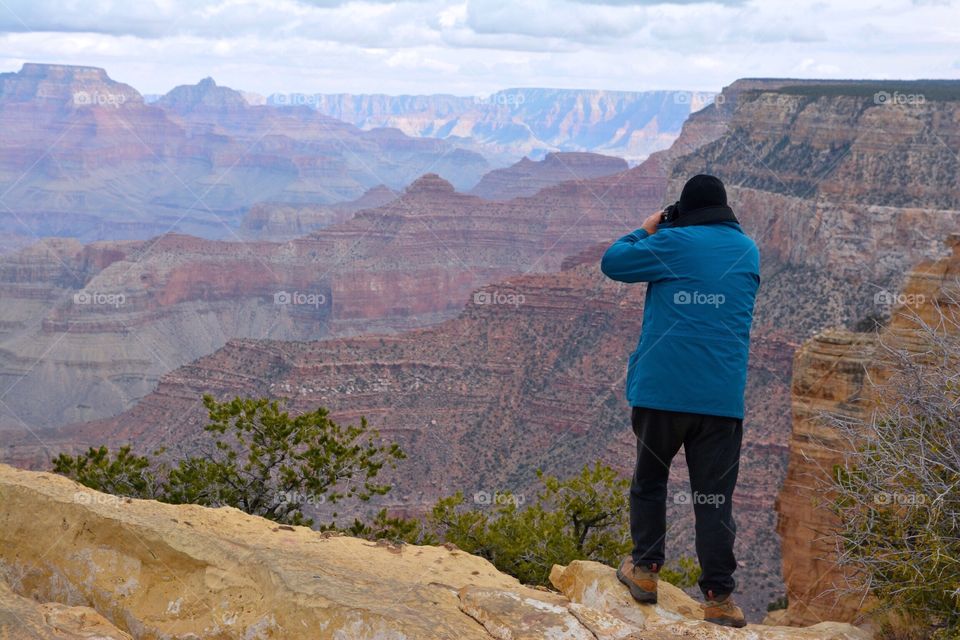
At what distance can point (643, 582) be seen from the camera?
6.04m

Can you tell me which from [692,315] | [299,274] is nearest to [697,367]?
[692,315]

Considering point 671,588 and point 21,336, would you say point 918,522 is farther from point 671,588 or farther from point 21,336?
point 21,336

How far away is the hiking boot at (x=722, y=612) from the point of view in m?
5.84

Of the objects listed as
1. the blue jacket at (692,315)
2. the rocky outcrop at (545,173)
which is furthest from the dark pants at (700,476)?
the rocky outcrop at (545,173)

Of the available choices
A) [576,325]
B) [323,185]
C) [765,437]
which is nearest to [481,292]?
[576,325]

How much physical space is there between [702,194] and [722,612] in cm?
253

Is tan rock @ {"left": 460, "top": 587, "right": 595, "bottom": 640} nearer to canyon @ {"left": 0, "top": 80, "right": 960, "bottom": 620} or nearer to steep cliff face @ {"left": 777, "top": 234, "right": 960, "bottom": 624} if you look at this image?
steep cliff face @ {"left": 777, "top": 234, "right": 960, "bottom": 624}

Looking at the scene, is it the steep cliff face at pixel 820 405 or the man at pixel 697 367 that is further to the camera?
the steep cliff face at pixel 820 405

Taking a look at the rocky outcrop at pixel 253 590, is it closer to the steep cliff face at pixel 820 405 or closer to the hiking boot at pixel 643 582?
the hiking boot at pixel 643 582

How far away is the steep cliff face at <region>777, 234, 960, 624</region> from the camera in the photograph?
12258 mm

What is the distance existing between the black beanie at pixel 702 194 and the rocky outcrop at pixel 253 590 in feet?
8.01

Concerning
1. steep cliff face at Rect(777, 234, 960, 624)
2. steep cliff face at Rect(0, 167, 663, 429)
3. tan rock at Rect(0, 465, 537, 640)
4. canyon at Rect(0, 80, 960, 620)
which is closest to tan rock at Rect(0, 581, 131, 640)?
tan rock at Rect(0, 465, 537, 640)

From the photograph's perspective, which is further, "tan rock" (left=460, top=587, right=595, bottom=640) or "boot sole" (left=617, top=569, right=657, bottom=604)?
"boot sole" (left=617, top=569, right=657, bottom=604)

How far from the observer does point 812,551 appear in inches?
509
